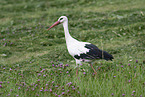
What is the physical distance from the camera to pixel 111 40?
10.8m

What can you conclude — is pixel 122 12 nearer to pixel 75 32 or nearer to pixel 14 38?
pixel 75 32

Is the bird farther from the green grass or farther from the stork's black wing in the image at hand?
the green grass

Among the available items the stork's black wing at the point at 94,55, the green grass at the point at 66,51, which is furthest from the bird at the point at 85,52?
the green grass at the point at 66,51

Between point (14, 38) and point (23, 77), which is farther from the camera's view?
point (14, 38)

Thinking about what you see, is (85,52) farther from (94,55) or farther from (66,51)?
(66,51)

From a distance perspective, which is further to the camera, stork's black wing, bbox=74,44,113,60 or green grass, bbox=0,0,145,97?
stork's black wing, bbox=74,44,113,60

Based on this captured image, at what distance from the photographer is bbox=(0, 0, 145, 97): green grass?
17.3 ft

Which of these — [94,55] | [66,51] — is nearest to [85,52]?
[94,55]

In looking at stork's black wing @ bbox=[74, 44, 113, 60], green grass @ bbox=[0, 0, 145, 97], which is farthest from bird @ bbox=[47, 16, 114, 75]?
green grass @ bbox=[0, 0, 145, 97]

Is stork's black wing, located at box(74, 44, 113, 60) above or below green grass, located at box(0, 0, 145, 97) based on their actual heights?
above

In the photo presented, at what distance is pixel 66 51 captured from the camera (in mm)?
9469

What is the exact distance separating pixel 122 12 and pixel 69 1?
6.21m

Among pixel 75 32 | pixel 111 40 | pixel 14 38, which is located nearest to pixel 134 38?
pixel 111 40

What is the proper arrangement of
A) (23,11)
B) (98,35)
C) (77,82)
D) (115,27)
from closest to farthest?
(77,82)
(98,35)
(115,27)
(23,11)
